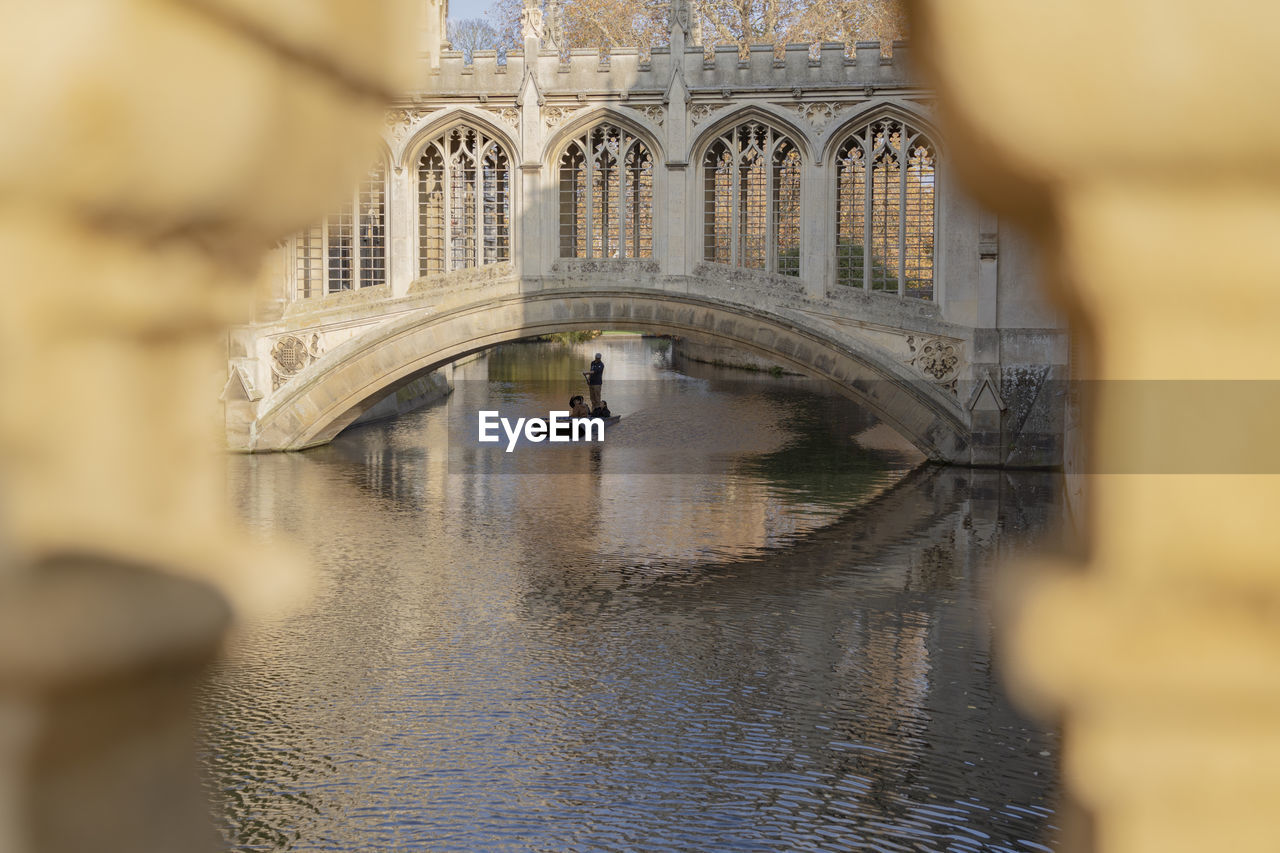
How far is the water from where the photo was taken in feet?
20.5

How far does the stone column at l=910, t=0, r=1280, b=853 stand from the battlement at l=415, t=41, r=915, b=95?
54.2ft

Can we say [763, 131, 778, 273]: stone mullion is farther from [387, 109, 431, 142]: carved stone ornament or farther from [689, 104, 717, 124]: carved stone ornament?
[387, 109, 431, 142]: carved stone ornament

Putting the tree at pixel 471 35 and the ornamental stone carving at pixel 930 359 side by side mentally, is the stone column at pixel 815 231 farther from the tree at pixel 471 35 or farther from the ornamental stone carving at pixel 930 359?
the tree at pixel 471 35

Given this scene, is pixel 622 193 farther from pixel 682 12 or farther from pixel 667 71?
pixel 682 12

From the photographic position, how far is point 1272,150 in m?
1.43

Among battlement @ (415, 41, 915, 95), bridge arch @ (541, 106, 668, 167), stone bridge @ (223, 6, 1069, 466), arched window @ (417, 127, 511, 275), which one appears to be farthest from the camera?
arched window @ (417, 127, 511, 275)

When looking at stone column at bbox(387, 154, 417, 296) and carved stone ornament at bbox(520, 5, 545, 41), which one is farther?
stone column at bbox(387, 154, 417, 296)

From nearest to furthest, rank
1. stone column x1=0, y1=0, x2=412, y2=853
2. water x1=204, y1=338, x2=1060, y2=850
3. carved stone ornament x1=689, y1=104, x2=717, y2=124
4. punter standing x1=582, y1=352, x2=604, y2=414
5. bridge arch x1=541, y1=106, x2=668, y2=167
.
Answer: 1. stone column x1=0, y1=0, x2=412, y2=853
2. water x1=204, y1=338, x2=1060, y2=850
3. carved stone ornament x1=689, y1=104, x2=717, y2=124
4. bridge arch x1=541, y1=106, x2=668, y2=167
5. punter standing x1=582, y1=352, x2=604, y2=414

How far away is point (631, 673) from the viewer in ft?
28.0

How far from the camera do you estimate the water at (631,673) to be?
6.25m

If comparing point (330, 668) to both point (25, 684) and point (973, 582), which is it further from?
point (25, 684)

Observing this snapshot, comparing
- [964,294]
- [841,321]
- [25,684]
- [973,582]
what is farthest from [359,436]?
[25,684]

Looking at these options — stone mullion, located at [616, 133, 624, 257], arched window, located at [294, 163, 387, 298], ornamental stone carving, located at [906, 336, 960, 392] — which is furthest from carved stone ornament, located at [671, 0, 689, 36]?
ornamental stone carving, located at [906, 336, 960, 392]

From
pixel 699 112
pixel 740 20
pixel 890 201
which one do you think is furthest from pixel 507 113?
pixel 740 20
